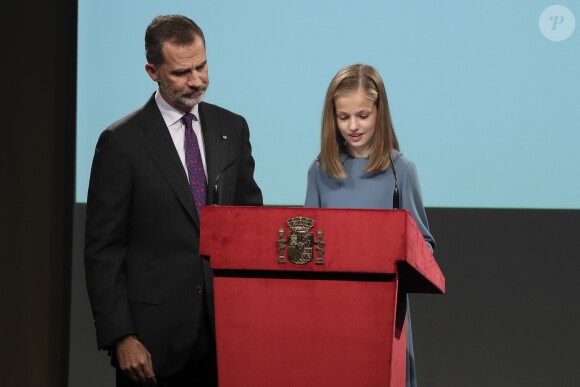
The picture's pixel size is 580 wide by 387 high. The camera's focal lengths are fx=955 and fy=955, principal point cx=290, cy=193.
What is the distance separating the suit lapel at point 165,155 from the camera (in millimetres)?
2201

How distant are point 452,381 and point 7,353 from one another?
1.76 metres

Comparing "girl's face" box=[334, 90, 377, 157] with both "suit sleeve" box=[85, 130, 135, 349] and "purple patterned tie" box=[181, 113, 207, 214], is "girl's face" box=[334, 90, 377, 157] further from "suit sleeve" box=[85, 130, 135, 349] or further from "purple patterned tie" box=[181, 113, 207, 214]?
"suit sleeve" box=[85, 130, 135, 349]

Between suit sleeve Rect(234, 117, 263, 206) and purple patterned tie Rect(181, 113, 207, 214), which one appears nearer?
purple patterned tie Rect(181, 113, 207, 214)

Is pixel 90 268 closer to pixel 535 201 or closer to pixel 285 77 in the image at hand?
pixel 285 77

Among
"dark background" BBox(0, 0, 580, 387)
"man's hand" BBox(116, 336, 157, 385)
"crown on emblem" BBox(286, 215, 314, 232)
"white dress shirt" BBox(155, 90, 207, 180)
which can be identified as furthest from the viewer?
"dark background" BBox(0, 0, 580, 387)

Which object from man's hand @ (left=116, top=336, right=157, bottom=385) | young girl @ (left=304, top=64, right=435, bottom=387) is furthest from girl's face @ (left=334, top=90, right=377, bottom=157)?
man's hand @ (left=116, top=336, right=157, bottom=385)

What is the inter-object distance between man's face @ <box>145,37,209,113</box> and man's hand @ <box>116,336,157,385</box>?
570 millimetres

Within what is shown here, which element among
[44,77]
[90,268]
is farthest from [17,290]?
[90,268]

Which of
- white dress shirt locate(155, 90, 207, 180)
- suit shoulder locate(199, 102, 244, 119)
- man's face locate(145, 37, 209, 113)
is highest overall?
man's face locate(145, 37, 209, 113)

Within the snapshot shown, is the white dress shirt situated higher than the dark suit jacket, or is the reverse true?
the white dress shirt

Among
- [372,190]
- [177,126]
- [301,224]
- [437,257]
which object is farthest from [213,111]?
[437,257]

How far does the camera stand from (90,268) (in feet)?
7.25

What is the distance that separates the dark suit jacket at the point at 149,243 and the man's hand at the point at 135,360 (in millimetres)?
35

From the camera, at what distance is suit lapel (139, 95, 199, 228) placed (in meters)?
2.20
